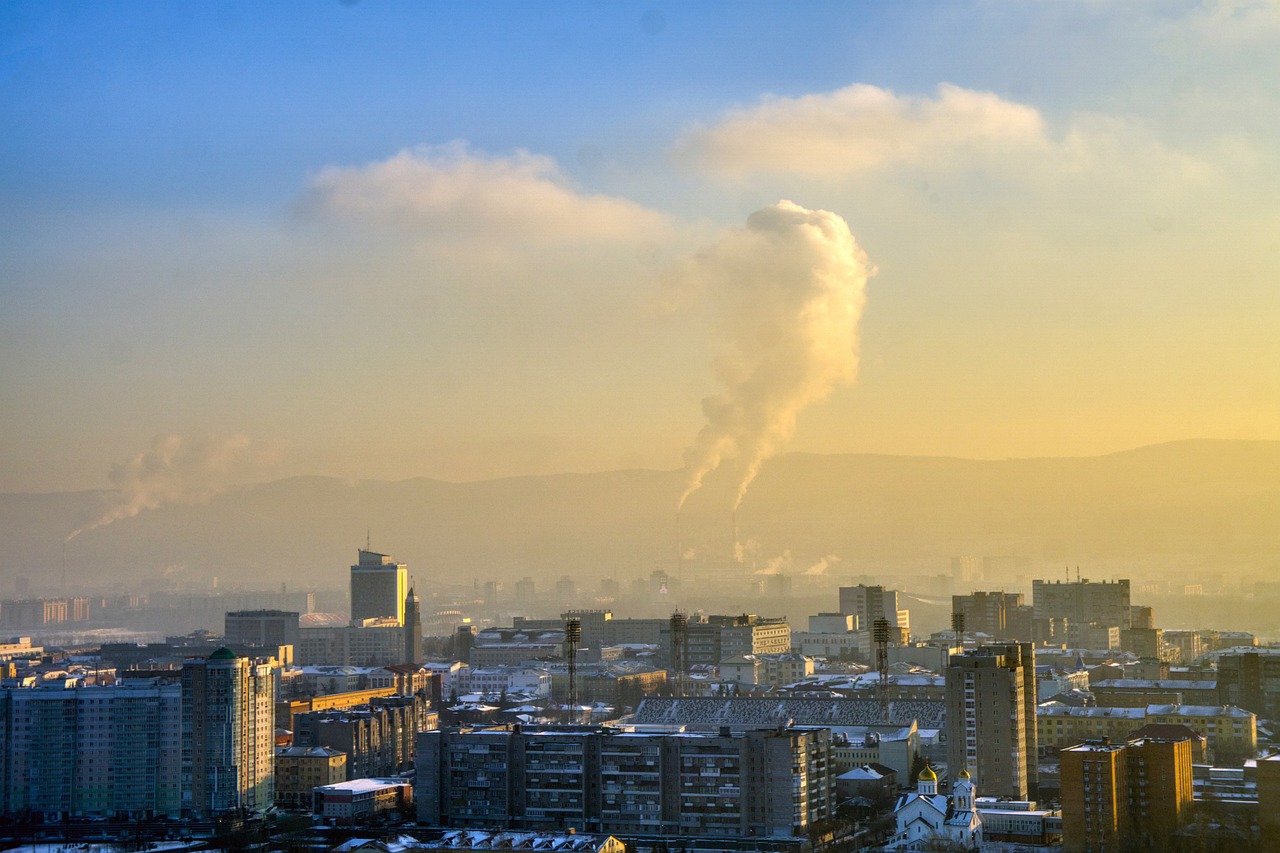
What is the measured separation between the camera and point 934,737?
148 feet

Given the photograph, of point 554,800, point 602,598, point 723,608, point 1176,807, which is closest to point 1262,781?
point 1176,807

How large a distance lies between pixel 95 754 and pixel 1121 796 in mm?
21136

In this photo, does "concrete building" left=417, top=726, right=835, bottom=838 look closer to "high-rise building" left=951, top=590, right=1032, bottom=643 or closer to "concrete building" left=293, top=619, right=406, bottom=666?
"high-rise building" left=951, top=590, right=1032, bottom=643

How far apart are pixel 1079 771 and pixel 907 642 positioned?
43970mm

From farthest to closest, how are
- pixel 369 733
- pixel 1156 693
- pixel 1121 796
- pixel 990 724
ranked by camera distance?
pixel 1156 693 < pixel 369 733 < pixel 990 724 < pixel 1121 796

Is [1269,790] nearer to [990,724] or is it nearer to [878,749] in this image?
[990,724]

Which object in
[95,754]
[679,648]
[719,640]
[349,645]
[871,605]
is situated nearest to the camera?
[95,754]

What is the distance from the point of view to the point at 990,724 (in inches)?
1463

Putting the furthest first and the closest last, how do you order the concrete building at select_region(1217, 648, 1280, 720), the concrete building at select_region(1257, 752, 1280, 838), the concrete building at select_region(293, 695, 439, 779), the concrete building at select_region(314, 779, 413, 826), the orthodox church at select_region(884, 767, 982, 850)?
1. the concrete building at select_region(1217, 648, 1280, 720)
2. the concrete building at select_region(293, 695, 439, 779)
3. the concrete building at select_region(314, 779, 413, 826)
4. the orthodox church at select_region(884, 767, 982, 850)
5. the concrete building at select_region(1257, 752, 1280, 838)

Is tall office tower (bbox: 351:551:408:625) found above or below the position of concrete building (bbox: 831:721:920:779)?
above

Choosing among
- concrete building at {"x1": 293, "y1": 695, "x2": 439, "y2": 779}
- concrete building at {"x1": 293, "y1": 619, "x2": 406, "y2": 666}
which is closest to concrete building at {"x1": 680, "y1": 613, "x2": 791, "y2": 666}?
concrete building at {"x1": 293, "y1": 619, "x2": 406, "y2": 666}

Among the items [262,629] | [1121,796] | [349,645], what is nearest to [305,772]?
[1121,796]

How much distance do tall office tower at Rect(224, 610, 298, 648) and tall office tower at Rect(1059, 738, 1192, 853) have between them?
176ft

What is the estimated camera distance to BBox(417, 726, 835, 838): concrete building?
33.2 meters
